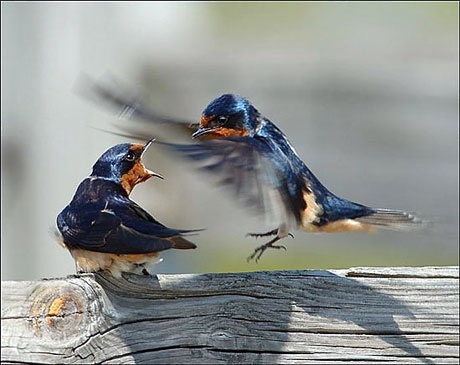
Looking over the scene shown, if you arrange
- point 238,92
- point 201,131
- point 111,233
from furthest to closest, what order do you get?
point 238,92, point 201,131, point 111,233

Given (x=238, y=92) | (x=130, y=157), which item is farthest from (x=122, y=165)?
(x=238, y=92)

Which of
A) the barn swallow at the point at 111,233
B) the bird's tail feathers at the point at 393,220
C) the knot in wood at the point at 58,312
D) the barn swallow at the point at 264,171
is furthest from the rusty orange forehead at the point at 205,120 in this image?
the knot in wood at the point at 58,312

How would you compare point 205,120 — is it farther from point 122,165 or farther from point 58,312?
point 58,312

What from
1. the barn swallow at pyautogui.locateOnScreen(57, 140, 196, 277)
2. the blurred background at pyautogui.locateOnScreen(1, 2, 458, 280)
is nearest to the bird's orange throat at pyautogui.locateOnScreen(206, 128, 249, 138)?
the barn swallow at pyautogui.locateOnScreen(57, 140, 196, 277)

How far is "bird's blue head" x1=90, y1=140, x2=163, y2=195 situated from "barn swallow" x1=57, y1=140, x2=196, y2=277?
0.11ft

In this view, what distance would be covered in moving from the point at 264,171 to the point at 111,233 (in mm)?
304

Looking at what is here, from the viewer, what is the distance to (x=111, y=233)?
152cm

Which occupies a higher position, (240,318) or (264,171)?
(264,171)

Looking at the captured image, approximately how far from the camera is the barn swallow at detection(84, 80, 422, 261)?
62.7 inches

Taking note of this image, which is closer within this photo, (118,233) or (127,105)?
(118,233)

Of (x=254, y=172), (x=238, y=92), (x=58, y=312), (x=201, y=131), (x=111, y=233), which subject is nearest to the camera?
(x=58, y=312)

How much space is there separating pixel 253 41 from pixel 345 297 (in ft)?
10.7

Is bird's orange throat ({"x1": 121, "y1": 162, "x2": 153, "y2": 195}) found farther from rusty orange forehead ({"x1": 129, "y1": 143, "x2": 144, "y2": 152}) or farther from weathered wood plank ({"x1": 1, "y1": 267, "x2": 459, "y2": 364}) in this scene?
weathered wood plank ({"x1": 1, "y1": 267, "x2": 459, "y2": 364})

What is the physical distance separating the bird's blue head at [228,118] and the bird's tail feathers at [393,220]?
0.27 meters
